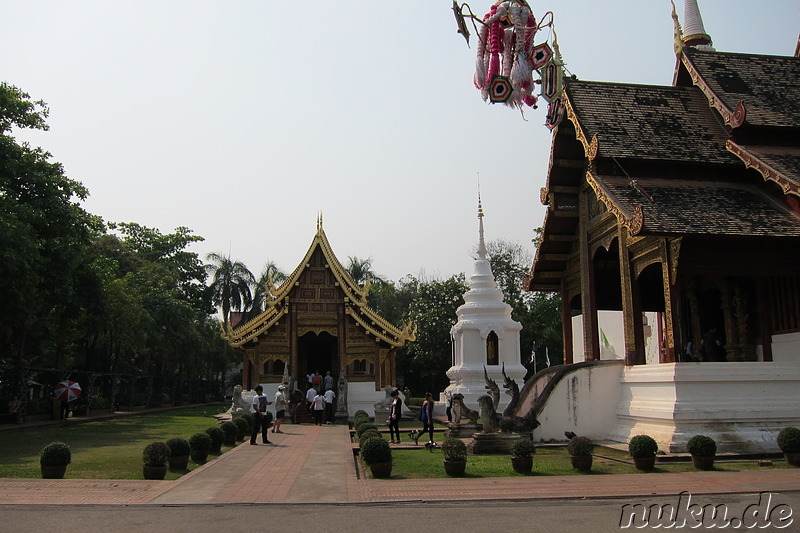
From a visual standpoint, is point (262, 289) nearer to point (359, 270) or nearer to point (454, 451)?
point (359, 270)

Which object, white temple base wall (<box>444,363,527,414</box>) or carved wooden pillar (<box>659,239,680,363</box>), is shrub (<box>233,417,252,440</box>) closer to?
carved wooden pillar (<box>659,239,680,363</box>)

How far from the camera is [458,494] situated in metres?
9.22

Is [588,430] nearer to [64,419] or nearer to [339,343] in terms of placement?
[339,343]

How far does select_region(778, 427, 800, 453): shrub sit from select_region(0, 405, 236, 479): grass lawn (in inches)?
390

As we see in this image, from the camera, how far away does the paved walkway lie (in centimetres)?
901

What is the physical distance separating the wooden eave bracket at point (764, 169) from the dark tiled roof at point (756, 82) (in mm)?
656

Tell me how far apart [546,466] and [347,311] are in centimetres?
1955

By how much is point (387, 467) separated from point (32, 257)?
1330cm

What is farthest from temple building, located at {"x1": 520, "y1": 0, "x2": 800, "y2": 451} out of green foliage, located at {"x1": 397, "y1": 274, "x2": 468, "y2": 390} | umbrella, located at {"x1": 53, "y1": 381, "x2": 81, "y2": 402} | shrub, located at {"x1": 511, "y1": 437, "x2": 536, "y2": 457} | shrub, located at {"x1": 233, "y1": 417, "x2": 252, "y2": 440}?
green foliage, located at {"x1": 397, "y1": 274, "x2": 468, "y2": 390}

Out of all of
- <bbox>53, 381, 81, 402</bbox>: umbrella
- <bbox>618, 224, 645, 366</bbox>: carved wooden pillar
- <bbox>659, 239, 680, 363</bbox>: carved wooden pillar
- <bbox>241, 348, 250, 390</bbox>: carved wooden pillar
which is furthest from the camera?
<bbox>241, 348, 250, 390</bbox>: carved wooden pillar

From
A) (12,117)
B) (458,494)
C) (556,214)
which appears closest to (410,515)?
(458,494)

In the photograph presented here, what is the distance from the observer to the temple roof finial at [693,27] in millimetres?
25422

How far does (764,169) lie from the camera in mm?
13742

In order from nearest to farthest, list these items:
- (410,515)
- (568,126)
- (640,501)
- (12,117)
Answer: (410,515), (640,501), (568,126), (12,117)
